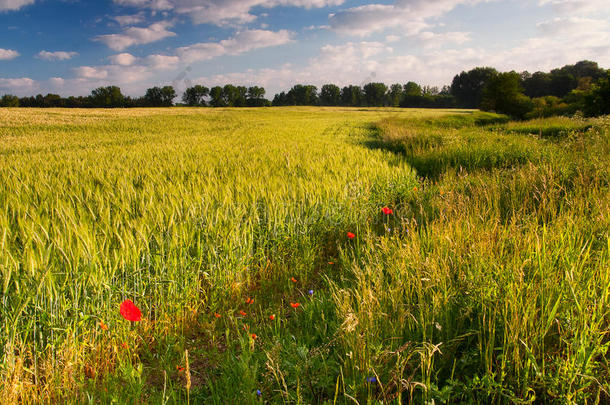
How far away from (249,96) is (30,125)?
81.7 metres

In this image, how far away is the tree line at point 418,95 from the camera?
45.6 meters

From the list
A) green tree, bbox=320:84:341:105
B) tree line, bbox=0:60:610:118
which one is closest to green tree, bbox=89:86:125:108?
tree line, bbox=0:60:610:118

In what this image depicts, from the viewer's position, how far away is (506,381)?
1.63m

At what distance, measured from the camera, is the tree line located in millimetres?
45594

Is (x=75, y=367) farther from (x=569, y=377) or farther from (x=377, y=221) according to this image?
(x=377, y=221)

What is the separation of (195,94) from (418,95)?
209ft

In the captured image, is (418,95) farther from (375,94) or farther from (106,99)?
(106,99)

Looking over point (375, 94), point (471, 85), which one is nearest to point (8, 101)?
point (375, 94)

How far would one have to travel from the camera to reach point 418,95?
278 feet

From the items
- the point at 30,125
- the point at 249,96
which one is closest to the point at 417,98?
the point at 249,96

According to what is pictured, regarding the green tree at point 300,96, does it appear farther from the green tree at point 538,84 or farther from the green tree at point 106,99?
the green tree at point 538,84

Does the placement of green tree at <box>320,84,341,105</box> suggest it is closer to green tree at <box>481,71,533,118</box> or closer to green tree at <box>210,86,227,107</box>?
green tree at <box>210,86,227,107</box>

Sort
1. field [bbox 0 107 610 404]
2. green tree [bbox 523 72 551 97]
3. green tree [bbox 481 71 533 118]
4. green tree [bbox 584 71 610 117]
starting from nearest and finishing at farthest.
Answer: field [bbox 0 107 610 404]
green tree [bbox 584 71 610 117]
green tree [bbox 481 71 533 118]
green tree [bbox 523 72 551 97]

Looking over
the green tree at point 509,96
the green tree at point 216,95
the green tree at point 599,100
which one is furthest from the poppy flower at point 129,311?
the green tree at point 216,95
